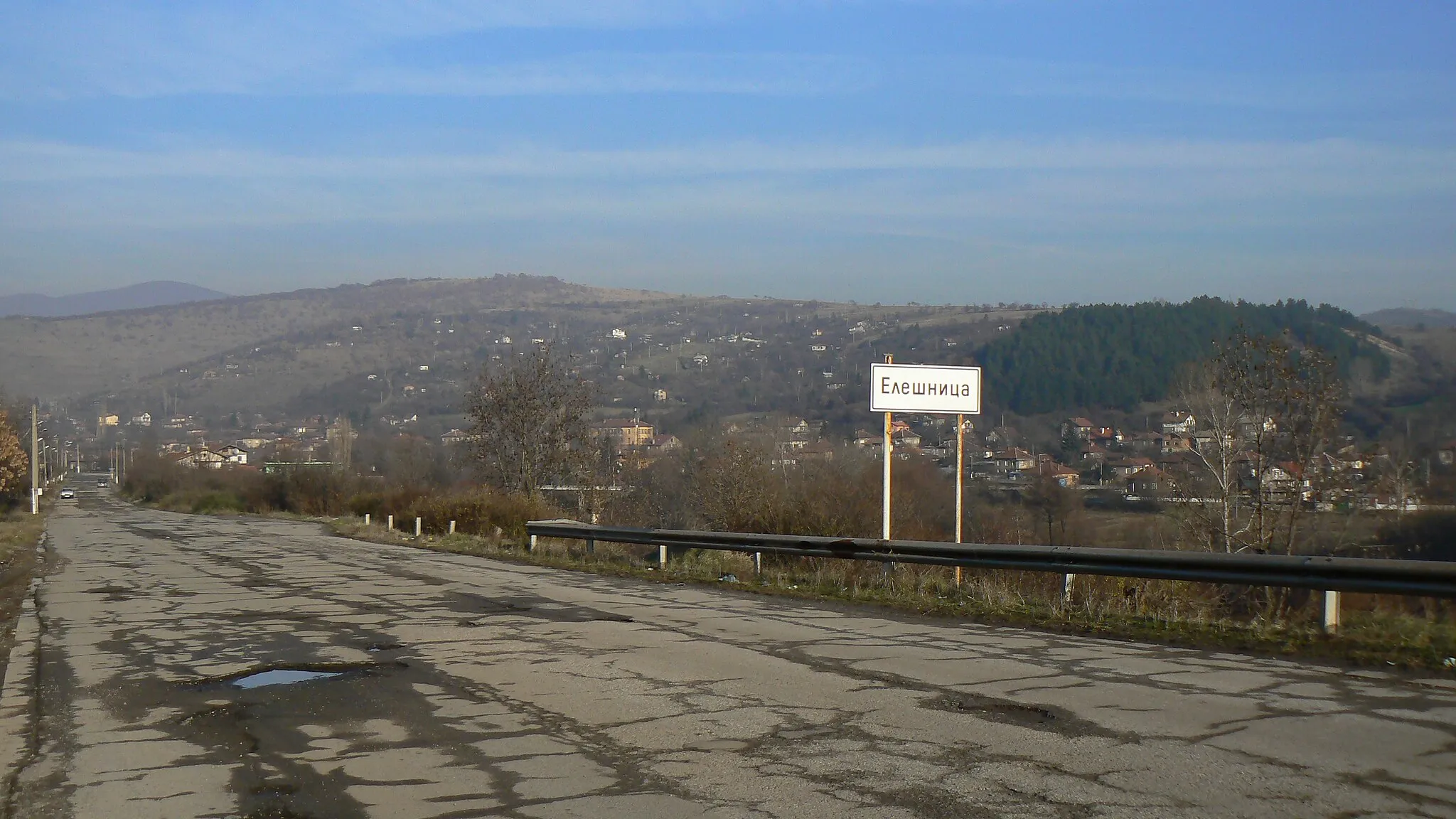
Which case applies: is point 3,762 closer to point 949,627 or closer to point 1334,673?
point 949,627

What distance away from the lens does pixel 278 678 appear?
32.0 ft

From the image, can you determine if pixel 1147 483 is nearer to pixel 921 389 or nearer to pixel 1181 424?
pixel 1181 424

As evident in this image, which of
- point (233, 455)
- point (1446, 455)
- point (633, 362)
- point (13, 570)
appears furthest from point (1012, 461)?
point (233, 455)

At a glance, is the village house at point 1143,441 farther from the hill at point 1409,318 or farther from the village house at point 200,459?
the village house at point 200,459

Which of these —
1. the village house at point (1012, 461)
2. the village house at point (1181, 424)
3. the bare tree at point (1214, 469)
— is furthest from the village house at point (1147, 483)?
the village house at point (1012, 461)

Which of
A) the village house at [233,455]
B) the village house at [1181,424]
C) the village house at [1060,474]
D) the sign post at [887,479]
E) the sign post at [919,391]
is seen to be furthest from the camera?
the village house at [233,455]

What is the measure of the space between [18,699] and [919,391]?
43.6 feet

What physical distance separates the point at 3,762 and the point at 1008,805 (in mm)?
5988

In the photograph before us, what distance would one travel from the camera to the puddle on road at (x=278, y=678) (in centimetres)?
950

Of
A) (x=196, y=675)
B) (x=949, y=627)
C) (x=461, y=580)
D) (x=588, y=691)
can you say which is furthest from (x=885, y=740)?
(x=461, y=580)

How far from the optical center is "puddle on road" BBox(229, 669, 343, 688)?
9.50 metres

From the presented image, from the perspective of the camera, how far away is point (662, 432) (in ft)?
257

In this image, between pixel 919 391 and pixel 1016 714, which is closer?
A: pixel 1016 714

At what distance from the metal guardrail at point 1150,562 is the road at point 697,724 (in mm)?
1405
